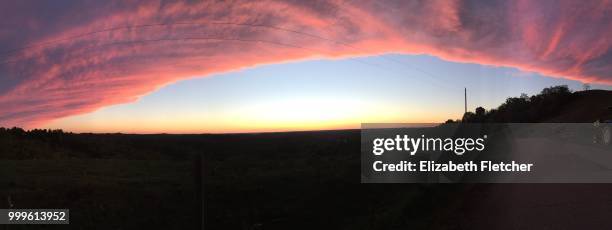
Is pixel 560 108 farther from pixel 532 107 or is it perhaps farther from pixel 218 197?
pixel 218 197

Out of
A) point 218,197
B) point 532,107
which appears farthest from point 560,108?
point 218,197

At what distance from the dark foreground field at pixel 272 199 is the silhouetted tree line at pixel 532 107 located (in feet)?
40.6

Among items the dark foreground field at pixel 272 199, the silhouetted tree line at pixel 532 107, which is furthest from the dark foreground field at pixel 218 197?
the silhouetted tree line at pixel 532 107

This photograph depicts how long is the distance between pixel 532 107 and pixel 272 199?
78.3 ft

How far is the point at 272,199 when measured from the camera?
2819cm

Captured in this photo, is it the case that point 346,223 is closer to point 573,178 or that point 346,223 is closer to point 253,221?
point 253,221

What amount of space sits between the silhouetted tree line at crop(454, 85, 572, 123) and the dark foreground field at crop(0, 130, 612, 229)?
12371 millimetres

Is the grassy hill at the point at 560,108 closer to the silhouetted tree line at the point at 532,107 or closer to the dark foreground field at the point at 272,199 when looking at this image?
the silhouetted tree line at the point at 532,107

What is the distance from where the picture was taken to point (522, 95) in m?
47.3

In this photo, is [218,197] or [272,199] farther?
[272,199]

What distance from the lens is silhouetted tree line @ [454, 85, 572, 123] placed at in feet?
119

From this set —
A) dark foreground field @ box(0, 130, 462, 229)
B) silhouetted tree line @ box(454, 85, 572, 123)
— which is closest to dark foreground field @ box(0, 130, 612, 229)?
dark foreground field @ box(0, 130, 462, 229)

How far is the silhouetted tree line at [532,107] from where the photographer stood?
119 ft

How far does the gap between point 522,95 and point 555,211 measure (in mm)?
39943
